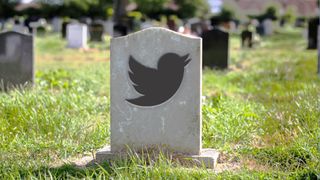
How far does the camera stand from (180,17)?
1831 inches

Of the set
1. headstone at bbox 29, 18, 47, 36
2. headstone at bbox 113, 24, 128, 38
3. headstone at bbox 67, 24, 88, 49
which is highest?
headstone at bbox 29, 18, 47, 36

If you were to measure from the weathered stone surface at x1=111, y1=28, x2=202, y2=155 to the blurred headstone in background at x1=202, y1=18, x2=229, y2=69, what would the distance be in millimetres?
6433

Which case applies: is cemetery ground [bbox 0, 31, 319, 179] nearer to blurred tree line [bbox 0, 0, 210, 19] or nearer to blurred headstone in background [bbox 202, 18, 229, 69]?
blurred headstone in background [bbox 202, 18, 229, 69]

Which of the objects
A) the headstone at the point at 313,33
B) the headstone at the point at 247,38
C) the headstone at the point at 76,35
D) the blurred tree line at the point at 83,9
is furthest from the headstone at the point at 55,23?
the headstone at the point at 313,33

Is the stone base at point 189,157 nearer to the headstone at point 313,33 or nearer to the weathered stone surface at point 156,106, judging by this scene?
the weathered stone surface at point 156,106

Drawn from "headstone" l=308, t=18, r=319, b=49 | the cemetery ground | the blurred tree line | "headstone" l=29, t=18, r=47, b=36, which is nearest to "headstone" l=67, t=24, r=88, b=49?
"headstone" l=29, t=18, r=47, b=36

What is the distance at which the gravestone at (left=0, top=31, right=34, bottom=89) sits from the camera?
6.42 meters

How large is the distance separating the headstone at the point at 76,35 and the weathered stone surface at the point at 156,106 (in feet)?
44.1

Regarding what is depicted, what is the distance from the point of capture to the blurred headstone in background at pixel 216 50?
964 centimetres

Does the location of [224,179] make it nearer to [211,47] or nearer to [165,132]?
[165,132]

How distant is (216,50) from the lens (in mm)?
9711

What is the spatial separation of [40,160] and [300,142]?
7.51 ft

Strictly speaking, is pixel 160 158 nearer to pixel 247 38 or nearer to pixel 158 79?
pixel 158 79

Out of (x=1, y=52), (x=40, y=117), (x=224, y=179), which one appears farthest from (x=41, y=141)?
(x=1, y=52)
